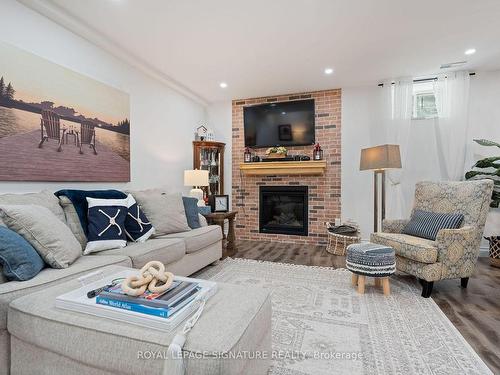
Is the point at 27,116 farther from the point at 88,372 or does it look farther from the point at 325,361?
the point at 325,361

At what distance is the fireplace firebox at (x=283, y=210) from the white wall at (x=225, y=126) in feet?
2.21

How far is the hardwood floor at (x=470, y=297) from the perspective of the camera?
1660 millimetres

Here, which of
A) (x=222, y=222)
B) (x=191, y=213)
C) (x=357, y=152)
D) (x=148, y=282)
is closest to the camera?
(x=148, y=282)

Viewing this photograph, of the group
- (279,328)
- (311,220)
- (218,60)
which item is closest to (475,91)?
(311,220)

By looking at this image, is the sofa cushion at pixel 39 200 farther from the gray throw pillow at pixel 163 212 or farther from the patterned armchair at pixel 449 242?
the patterned armchair at pixel 449 242

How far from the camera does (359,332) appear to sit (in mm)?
1756

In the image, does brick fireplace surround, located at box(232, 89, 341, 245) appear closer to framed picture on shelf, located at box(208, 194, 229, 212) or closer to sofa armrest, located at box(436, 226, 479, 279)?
framed picture on shelf, located at box(208, 194, 229, 212)

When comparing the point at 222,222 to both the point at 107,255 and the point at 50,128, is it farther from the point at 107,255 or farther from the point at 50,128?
the point at 50,128

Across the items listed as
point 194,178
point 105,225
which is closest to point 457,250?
point 105,225

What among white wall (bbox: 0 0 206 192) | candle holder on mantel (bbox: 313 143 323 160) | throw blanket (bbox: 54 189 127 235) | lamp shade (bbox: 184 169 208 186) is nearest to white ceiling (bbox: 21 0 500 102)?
white wall (bbox: 0 0 206 192)

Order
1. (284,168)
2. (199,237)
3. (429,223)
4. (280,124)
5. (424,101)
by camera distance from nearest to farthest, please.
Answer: (429,223), (199,237), (424,101), (284,168), (280,124)

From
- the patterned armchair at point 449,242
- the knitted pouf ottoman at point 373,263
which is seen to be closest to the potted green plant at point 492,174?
the patterned armchair at point 449,242

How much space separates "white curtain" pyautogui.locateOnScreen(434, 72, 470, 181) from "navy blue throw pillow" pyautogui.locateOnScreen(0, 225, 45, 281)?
4653 millimetres

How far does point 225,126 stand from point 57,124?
9.48ft
